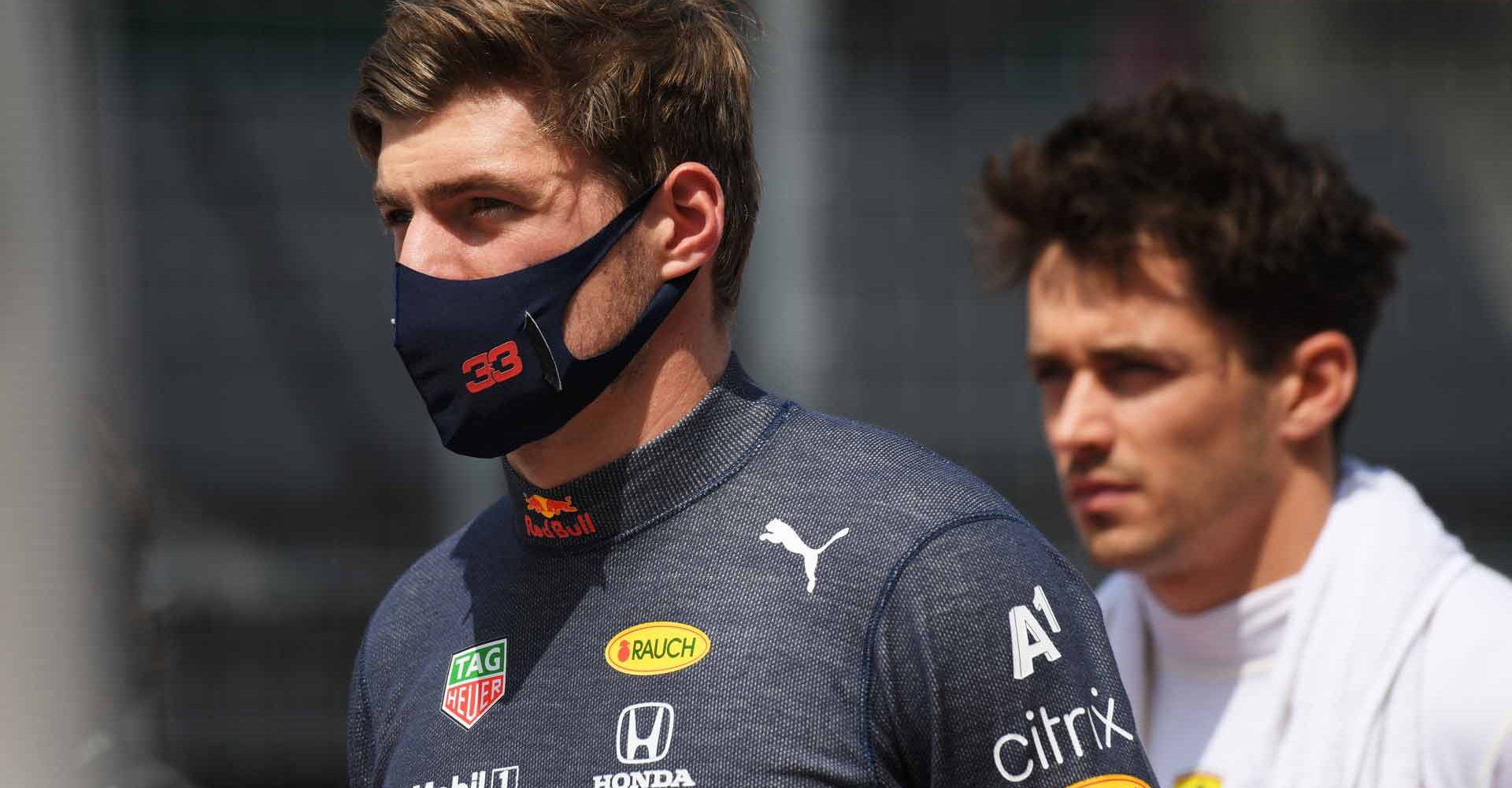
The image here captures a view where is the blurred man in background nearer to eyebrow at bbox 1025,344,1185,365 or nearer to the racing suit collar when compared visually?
eyebrow at bbox 1025,344,1185,365

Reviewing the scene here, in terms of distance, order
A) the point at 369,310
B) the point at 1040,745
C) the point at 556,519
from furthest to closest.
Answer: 1. the point at 369,310
2. the point at 556,519
3. the point at 1040,745

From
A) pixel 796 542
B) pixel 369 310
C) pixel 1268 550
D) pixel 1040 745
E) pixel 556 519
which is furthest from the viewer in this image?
pixel 369 310

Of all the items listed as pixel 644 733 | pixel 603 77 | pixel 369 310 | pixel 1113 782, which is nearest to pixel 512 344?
pixel 603 77

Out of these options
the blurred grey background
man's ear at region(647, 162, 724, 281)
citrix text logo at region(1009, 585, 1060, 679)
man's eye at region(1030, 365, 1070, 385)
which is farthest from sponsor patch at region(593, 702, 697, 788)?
the blurred grey background

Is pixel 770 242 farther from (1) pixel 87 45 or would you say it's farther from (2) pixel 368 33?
(1) pixel 87 45

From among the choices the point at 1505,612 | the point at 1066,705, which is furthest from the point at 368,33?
the point at 1066,705

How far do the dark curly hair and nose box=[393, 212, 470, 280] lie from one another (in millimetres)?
1638

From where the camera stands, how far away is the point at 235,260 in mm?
6453

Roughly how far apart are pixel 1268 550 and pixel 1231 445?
→ 0.64 feet

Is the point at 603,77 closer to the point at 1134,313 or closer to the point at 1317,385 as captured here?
the point at 1134,313

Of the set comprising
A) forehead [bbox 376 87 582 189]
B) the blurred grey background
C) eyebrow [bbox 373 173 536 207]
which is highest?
forehead [bbox 376 87 582 189]

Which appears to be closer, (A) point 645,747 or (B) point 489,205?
(A) point 645,747

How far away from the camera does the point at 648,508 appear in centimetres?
197

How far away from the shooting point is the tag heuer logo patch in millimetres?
1940
